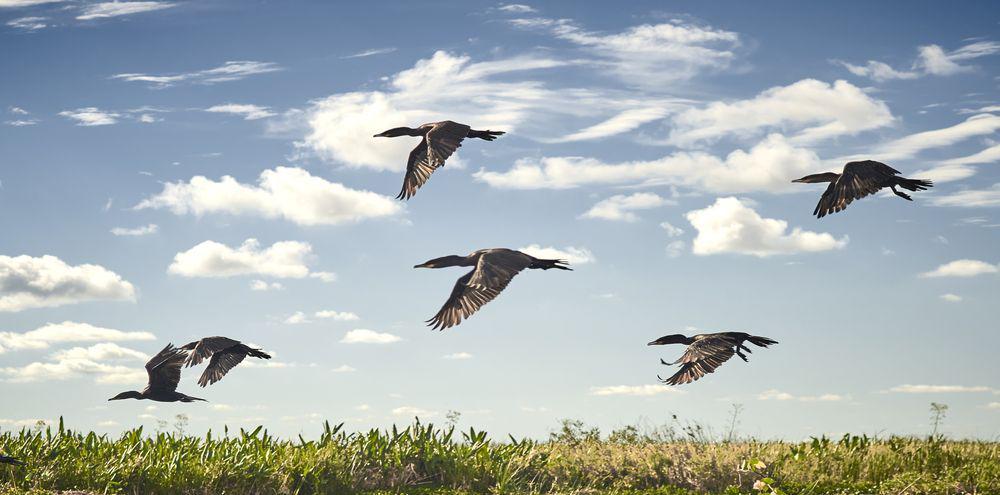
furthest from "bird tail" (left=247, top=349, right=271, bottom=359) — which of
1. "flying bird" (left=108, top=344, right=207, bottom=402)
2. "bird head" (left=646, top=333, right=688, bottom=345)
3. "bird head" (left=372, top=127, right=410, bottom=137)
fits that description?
"bird head" (left=646, top=333, right=688, bottom=345)

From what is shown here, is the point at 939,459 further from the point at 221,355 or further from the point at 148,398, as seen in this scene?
the point at 148,398

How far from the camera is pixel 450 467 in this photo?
1146cm

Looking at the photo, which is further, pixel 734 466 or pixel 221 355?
pixel 221 355

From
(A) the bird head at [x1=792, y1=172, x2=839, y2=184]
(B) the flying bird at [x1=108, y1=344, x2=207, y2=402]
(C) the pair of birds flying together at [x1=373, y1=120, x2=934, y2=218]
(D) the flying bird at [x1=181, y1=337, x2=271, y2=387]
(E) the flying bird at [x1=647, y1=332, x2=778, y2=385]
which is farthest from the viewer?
(B) the flying bird at [x1=108, y1=344, x2=207, y2=402]

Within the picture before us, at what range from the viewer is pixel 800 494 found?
11.0 meters

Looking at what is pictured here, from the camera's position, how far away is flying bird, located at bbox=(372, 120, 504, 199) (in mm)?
11867

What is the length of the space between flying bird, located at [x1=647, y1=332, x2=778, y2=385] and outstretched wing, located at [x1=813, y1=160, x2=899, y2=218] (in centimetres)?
228

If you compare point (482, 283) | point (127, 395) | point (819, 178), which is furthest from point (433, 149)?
point (127, 395)

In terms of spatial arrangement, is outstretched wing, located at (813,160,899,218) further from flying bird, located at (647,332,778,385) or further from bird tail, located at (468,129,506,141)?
bird tail, located at (468,129,506,141)

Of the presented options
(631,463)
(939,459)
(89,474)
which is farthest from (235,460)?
(939,459)

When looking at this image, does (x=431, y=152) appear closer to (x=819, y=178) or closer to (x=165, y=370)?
(x=819, y=178)

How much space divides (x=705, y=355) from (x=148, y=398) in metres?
8.96

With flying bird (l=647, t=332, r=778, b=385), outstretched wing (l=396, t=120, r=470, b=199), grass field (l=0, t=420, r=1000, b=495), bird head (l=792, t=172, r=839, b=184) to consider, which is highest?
bird head (l=792, t=172, r=839, b=184)

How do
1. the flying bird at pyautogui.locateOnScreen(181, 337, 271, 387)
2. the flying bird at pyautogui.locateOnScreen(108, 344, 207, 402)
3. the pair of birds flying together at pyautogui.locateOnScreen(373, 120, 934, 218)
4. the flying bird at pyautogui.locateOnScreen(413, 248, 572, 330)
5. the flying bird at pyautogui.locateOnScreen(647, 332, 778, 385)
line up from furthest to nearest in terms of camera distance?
1. the flying bird at pyautogui.locateOnScreen(108, 344, 207, 402)
2. the flying bird at pyautogui.locateOnScreen(181, 337, 271, 387)
3. the pair of birds flying together at pyautogui.locateOnScreen(373, 120, 934, 218)
4. the flying bird at pyautogui.locateOnScreen(647, 332, 778, 385)
5. the flying bird at pyautogui.locateOnScreen(413, 248, 572, 330)
